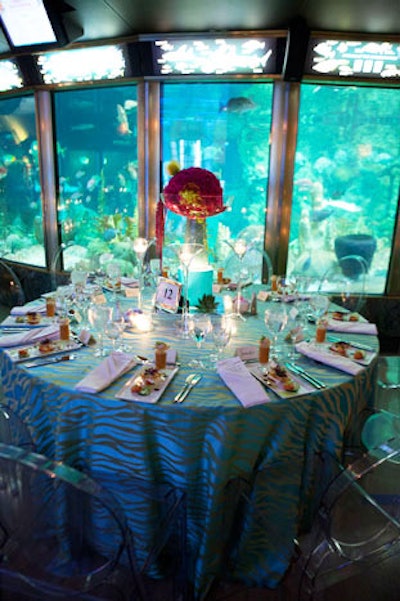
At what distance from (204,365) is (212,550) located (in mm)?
719

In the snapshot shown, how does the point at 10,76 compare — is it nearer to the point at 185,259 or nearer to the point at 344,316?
the point at 185,259

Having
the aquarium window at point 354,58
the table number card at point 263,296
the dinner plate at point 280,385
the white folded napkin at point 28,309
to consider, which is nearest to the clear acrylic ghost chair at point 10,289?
the white folded napkin at point 28,309

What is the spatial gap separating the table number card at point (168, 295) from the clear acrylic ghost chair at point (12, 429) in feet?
3.15

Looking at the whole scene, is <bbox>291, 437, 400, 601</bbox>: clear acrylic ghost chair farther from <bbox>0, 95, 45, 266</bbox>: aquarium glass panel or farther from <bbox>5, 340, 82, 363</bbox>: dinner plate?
<bbox>0, 95, 45, 266</bbox>: aquarium glass panel

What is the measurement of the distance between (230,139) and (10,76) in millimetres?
2631

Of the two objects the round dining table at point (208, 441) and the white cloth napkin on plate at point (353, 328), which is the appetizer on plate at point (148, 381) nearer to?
the round dining table at point (208, 441)

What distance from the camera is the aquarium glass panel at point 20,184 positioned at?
5.05 metres

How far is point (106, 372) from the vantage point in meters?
1.72

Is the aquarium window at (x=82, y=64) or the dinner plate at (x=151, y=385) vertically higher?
the aquarium window at (x=82, y=64)

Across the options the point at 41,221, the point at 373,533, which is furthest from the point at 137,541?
the point at 41,221

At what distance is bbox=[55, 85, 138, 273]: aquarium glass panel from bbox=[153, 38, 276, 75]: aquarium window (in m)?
0.55

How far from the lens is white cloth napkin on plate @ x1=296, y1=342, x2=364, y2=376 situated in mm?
1837

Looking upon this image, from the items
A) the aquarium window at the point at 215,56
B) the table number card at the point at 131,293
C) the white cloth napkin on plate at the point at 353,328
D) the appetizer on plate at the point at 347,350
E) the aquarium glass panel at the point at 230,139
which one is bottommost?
the appetizer on plate at the point at 347,350

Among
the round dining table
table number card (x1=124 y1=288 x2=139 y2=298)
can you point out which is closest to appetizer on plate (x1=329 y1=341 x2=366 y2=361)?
the round dining table
